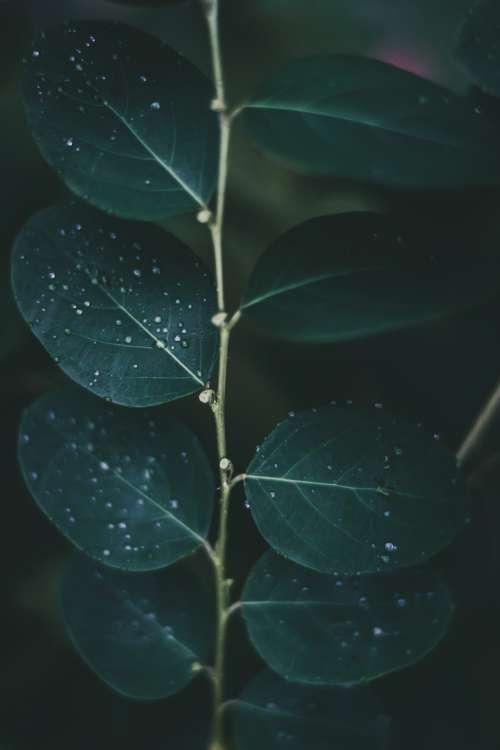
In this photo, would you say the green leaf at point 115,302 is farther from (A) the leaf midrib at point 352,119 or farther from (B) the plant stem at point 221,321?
(A) the leaf midrib at point 352,119

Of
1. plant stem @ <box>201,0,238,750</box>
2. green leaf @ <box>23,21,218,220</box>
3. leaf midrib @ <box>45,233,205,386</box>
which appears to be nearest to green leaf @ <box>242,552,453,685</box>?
plant stem @ <box>201,0,238,750</box>

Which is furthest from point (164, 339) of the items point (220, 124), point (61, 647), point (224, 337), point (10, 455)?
point (61, 647)

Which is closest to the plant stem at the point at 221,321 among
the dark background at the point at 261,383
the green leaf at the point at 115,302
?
the green leaf at the point at 115,302

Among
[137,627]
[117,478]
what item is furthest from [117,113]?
[137,627]

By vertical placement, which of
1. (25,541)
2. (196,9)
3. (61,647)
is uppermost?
(196,9)

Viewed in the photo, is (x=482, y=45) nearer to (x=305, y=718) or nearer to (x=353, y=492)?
(x=353, y=492)

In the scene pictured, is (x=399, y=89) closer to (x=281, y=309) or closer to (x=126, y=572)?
(x=281, y=309)

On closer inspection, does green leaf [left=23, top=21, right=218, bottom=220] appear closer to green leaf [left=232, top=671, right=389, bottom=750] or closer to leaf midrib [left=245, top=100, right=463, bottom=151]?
leaf midrib [left=245, top=100, right=463, bottom=151]
